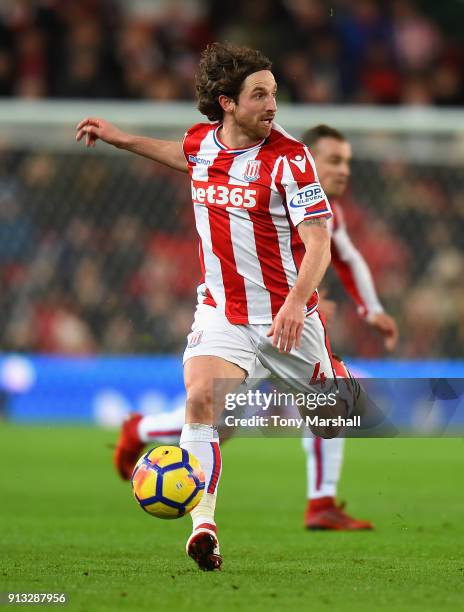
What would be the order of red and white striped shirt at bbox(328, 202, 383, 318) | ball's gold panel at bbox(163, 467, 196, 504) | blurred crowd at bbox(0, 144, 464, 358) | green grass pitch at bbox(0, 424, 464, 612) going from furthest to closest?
blurred crowd at bbox(0, 144, 464, 358), red and white striped shirt at bbox(328, 202, 383, 318), ball's gold panel at bbox(163, 467, 196, 504), green grass pitch at bbox(0, 424, 464, 612)

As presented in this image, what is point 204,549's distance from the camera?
490 cm

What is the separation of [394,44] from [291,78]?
5.77 feet

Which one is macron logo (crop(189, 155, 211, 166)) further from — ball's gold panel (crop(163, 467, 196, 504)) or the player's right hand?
ball's gold panel (crop(163, 467, 196, 504))

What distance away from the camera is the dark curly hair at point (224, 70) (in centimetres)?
542

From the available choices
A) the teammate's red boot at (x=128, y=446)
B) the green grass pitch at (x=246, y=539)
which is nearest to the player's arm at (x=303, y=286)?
the green grass pitch at (x=246, y=539)

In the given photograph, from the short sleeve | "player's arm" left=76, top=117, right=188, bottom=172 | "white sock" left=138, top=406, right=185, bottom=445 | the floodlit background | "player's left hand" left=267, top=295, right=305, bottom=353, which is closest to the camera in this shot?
"player's left hand" left=267, top=295, right=305, bottom=353

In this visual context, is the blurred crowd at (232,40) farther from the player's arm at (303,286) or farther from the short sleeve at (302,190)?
the player's arm at (303,286)

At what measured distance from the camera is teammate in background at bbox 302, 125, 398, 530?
671cm

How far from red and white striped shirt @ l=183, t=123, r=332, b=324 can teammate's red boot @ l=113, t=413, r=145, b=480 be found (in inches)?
72.4

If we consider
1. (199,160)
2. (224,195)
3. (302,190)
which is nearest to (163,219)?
(199,160)

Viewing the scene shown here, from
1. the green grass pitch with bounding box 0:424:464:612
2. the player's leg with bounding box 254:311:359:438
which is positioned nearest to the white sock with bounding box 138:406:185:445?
the green grass pitch with bounding box 0:424:464:612

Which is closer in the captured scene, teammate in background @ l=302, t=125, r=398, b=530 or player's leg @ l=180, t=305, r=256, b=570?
player's leg @ l=180, t=305, r=256, b=570

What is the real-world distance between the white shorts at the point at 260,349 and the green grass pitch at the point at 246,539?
0.79m

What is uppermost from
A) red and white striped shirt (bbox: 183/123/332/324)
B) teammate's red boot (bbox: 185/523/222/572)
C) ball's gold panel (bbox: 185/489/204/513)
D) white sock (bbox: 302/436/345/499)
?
red and white striped shirt (bbox: 183/123/332/324)
